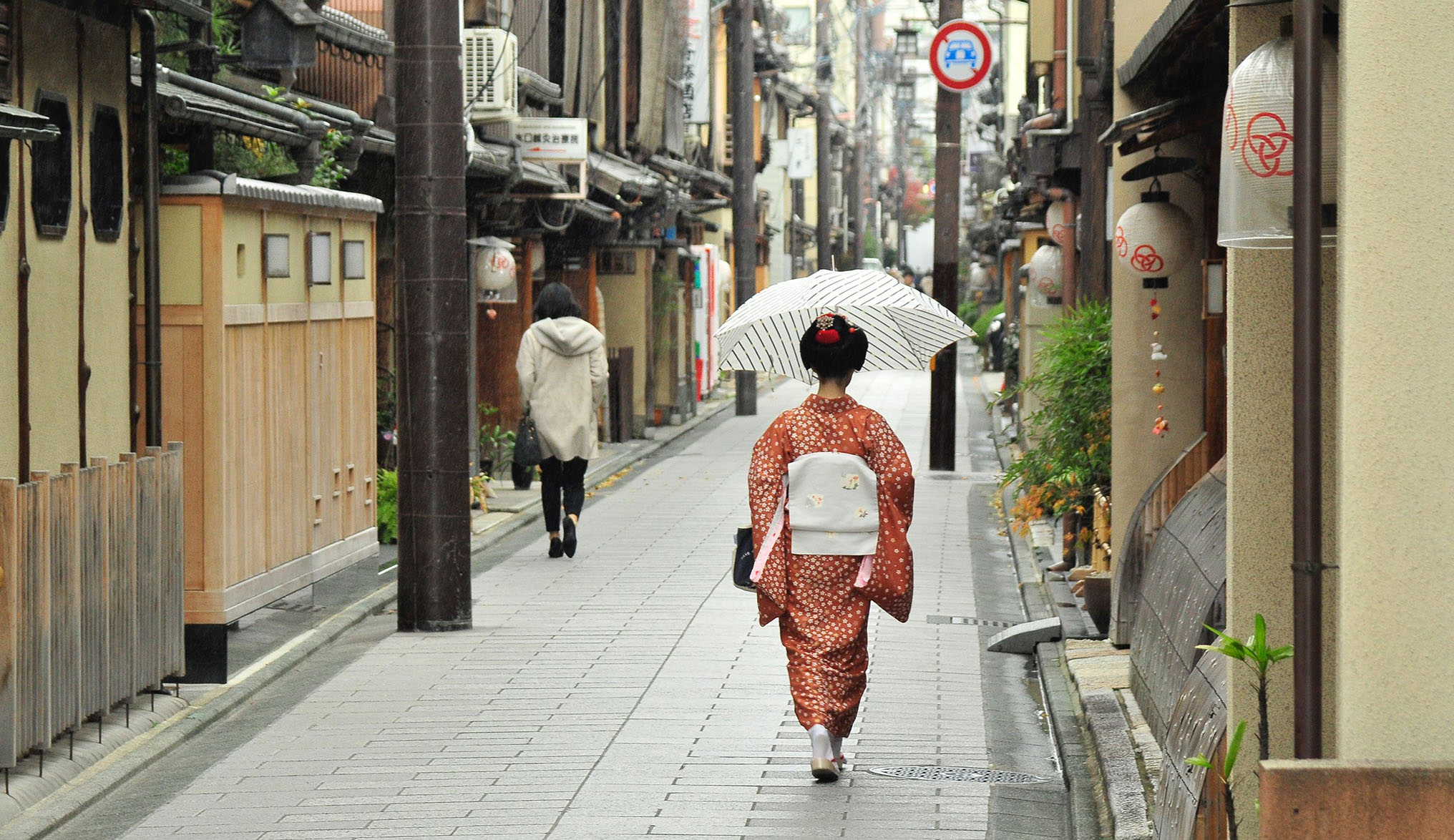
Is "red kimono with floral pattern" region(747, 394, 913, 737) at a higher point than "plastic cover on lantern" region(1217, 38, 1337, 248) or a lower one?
lower

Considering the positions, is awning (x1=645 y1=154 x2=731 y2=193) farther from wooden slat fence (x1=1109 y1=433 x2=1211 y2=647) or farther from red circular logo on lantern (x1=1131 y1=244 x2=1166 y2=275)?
wooden slat fence (x1=1109 y1=433 x2=1211 y2=647)

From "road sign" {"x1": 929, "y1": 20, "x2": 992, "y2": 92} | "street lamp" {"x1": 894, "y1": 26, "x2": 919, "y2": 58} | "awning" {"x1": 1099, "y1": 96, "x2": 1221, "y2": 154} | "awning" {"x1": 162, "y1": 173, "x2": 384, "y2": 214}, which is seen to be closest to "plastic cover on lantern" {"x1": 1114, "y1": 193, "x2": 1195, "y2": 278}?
"awning" {"x1": 1099, "y1": 96, "x2": 1221, "y2": 154}

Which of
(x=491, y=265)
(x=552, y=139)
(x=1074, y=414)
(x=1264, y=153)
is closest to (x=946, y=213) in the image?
(x=552, y=139)

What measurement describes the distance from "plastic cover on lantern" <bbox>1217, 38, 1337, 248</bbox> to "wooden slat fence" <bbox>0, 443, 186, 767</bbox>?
14.9ft

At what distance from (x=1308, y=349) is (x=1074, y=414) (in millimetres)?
7849

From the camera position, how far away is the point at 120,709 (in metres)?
8.60

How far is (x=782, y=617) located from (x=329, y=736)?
2161 millimetres

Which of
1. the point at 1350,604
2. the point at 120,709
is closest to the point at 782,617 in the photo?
the point at 120,709

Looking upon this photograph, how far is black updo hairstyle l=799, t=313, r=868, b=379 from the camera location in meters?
7.68

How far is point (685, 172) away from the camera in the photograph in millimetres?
30484

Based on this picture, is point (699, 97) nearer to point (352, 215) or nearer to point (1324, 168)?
point (352, 215)

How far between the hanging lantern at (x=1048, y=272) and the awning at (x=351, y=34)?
7125 millimetres

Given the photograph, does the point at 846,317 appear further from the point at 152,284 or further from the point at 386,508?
the point at 386,508

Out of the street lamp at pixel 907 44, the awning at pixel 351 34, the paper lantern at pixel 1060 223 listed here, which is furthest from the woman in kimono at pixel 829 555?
the street lamp at pixel 907 44
